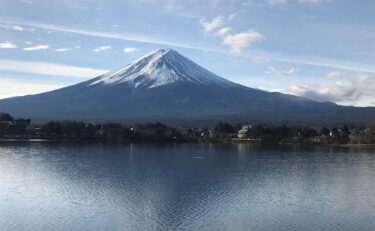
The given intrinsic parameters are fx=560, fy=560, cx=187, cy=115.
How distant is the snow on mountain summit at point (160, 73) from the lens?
14300cm

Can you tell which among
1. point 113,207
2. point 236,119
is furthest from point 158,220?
point 236,119

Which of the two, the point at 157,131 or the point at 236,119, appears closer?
the point at 157,131

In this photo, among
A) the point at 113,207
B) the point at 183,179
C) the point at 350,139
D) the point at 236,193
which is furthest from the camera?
the point at 350,139

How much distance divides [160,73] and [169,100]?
13.9m

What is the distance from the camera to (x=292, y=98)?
5969 inches

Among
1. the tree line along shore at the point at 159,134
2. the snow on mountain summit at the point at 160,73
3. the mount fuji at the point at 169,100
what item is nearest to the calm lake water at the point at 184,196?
the tree line along shore at the point at 159,134

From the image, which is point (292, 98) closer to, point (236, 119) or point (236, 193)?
point (236, 119)

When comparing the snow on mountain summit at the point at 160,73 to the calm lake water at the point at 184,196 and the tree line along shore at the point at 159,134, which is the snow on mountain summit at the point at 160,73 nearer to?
the tree line along shore at the point at 159,134

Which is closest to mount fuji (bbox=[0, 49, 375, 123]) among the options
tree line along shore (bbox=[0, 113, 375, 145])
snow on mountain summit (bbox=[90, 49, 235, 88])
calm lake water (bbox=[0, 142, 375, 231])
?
snow on mountain summit (bbox=[90, 49, 235, 88])

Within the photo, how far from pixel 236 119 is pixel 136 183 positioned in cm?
8001

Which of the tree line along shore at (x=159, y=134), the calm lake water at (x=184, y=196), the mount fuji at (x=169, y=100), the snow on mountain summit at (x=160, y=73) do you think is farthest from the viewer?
the snow on mountain summit at (x=160, y=73)

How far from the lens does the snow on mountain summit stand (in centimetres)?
14300

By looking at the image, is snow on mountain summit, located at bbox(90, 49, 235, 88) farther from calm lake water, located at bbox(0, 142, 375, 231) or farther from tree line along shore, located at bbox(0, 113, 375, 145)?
calm lake water, located at bbox(0, 142, 375, 231)

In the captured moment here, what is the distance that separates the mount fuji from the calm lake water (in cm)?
7372
